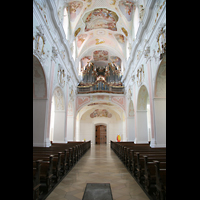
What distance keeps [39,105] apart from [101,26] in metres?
9.61

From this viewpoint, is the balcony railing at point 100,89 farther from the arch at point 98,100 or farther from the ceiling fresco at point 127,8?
the ceiling fresco at point 127,8

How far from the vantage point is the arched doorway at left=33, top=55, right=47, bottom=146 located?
7.62 metres

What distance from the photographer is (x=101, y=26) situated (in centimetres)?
1432

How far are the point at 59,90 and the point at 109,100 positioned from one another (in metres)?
6.72

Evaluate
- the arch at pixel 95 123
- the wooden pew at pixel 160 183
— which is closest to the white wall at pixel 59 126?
the arch at pixel 95 123

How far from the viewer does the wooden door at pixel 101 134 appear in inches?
853

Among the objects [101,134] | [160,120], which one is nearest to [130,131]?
[101,134]

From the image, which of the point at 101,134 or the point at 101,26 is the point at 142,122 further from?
the point at 101,134

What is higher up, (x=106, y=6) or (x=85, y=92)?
(x=106, y=6)

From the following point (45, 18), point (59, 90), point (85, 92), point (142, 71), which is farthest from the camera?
point (85, 92)

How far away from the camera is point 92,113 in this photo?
2148cm

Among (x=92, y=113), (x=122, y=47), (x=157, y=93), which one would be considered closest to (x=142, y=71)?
(x=157, y=93)
